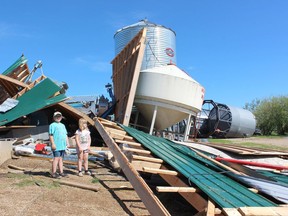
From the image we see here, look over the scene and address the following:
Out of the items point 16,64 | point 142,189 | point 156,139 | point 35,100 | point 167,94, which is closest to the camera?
point 142,189

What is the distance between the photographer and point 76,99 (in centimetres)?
1625

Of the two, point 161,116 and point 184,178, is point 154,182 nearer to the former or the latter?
point 184,178

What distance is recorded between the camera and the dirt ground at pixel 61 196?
4621mm

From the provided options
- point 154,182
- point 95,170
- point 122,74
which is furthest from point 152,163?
point 122,74

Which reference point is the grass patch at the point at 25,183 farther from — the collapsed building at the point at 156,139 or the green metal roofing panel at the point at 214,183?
the green metal roofing panel at the point at 214,183

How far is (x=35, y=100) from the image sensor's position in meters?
11.3

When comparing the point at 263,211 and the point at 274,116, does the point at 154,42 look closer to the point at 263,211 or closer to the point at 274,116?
the point at 263,211

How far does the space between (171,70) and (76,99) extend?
A: 5954 millimetres

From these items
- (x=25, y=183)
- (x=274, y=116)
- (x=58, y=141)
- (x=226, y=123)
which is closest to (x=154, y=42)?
(x=58, y=141)

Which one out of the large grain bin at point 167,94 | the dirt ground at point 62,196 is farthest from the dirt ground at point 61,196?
the large grain bin at point 167,94

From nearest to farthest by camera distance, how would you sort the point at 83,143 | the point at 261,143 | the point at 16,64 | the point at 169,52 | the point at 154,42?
the point at 83,143 → the point at 16,64 → the point at 154,42 → the point at 169,52 → the point at 261,143

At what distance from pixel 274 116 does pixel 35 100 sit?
27.5 m

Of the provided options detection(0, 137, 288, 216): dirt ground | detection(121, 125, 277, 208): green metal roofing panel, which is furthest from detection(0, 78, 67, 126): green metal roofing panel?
detection(121, 125, 277, 208): green metal roofing panel

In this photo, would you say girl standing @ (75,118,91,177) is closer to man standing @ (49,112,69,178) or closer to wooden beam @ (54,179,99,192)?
man standing @ (49,112,69,178)
